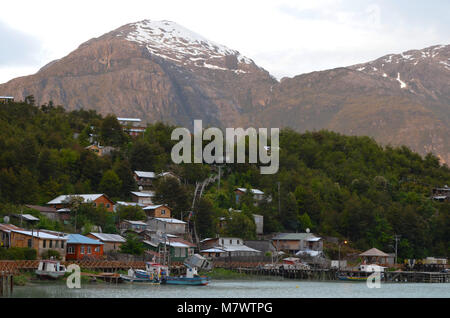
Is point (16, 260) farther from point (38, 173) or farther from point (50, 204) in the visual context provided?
point (38, 173)

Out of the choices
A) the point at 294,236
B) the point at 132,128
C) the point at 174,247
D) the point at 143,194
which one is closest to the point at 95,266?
the point at 174,247

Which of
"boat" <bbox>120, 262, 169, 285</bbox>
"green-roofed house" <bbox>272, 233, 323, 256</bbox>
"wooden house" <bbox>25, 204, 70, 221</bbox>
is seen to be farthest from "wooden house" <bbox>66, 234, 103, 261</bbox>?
"green-roofed house" <bbox>272, 233, 323, 256</bbox>

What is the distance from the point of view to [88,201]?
83.8 m

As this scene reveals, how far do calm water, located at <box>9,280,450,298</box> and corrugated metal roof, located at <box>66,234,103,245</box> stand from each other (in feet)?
31.7

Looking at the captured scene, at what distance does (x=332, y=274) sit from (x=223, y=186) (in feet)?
97.0

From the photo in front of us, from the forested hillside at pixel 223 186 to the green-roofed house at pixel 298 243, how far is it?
14.3ft

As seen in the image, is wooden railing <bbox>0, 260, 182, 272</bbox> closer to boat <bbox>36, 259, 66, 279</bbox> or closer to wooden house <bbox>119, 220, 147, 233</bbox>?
boat <bbox>36, 259, 66, 279</bbox>

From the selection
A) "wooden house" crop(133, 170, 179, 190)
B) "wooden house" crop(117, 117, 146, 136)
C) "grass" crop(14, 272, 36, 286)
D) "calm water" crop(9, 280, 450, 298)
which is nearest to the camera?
"calm water" crop(9, 280, 450, 298)

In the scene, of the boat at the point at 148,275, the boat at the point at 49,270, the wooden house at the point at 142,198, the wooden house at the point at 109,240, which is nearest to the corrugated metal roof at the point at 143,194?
the wooden house at the point at 142,198

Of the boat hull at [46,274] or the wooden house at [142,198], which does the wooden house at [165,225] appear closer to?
the wooden house at [142,198]

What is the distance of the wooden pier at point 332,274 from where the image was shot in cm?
8249

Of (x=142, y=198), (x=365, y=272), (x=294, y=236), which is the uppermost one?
(x=142, y=198)

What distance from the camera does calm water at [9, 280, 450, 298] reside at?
5303cm

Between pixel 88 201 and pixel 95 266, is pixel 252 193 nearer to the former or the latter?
pixel 88 201
